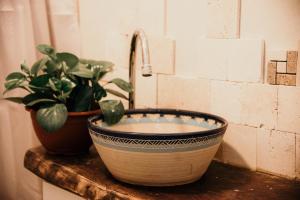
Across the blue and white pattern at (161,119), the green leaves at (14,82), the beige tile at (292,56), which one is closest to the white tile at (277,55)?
the beige tile at (292,56)

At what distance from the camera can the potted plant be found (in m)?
1.03

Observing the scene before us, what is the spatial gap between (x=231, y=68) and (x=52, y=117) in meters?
0.46

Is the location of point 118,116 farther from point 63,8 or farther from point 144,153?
point 63,8

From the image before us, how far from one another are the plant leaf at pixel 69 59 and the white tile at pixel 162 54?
267mm

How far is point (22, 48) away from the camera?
1371 mm

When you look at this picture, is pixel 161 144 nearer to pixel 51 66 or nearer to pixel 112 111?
pixel 112 111

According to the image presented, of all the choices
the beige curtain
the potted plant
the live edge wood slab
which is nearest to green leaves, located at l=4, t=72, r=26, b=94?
the potted plant

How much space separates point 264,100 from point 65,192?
536 mm

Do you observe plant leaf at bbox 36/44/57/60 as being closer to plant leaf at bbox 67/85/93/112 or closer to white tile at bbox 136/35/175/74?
plant leaf at bbox 67/85/93/112

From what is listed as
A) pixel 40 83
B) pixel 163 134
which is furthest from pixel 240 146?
pixel 40 83

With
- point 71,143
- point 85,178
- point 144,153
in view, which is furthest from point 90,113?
point 144,153

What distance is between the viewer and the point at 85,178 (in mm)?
941

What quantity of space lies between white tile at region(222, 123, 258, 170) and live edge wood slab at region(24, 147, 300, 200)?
0.02 m

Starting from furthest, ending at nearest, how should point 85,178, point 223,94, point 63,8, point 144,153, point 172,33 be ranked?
point 63,8 → point 172,33 → point 223,94 → point 85,178 → point 144,153
